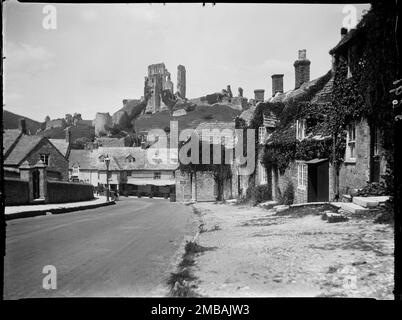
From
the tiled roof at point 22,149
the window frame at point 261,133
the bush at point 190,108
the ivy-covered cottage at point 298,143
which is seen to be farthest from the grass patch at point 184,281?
the bush at point 190,108

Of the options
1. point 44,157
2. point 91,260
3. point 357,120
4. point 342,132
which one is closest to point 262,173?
point 342,132

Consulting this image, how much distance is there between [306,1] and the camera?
4.05 meters

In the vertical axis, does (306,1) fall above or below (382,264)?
above

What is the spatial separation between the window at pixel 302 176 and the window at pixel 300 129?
162cm

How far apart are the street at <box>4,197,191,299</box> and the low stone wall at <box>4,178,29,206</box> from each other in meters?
10.9

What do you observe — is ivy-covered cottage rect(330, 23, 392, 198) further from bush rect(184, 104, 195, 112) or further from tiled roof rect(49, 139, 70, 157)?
bush rect(184, 104, 195, 112)

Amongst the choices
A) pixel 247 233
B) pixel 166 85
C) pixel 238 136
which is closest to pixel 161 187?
pixel 238 136

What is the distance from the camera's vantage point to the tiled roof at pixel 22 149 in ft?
112

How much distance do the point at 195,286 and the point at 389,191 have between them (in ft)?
25.8

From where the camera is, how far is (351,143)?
13.6m

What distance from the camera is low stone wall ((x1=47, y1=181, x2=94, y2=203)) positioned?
2653 centimetres

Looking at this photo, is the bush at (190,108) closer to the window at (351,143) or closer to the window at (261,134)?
the window at (261,134)

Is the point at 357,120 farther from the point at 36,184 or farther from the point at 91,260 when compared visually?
the point at 36,184
